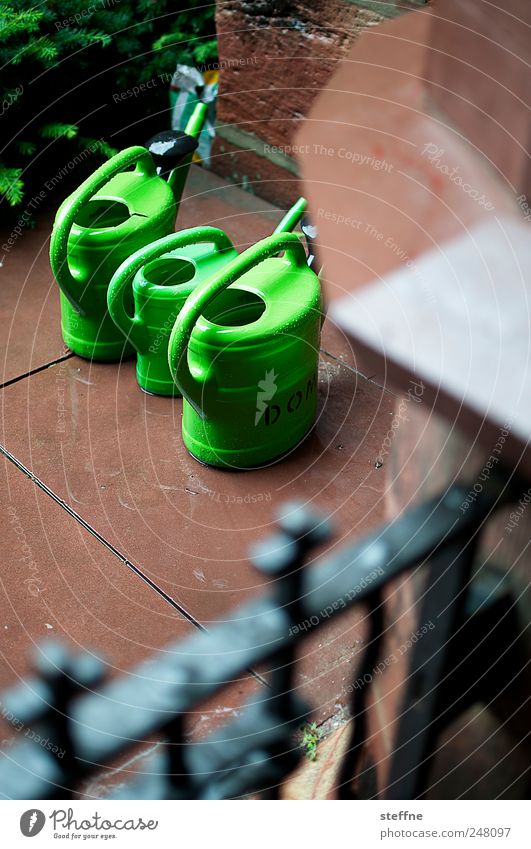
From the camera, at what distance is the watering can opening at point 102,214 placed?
142 centimetres

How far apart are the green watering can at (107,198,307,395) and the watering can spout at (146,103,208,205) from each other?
0.15 m

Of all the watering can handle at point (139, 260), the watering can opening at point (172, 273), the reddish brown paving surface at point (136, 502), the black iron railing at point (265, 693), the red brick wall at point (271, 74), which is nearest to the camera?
the black iron railing at point (265, 693)

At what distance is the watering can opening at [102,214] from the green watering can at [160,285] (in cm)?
14

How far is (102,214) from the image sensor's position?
1.46m

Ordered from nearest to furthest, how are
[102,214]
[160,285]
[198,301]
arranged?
1. [198,301]
2. [160,285]
3. [102,214]

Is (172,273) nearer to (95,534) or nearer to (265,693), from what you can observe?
(95,534)

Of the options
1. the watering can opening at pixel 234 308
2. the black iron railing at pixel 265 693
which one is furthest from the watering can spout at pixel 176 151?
the black iron railing at pixel 265 693

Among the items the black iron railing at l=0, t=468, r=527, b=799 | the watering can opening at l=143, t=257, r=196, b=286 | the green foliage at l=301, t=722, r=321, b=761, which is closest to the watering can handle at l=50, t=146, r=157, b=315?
the watering can opening at l=143, t=257, r=196, b=286

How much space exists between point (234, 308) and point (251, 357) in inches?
5.7

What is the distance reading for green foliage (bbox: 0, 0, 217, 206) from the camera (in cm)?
168

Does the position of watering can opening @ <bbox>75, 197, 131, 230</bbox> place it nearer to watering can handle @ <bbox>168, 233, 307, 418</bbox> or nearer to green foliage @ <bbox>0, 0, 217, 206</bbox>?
green foliage @ <bbox>0, 0, 217, 206</bbox>

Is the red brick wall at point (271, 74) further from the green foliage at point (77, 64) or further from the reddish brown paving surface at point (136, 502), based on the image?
the reddish brown paving surface at point (136, 502)

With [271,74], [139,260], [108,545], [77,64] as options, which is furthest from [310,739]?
[77,64]

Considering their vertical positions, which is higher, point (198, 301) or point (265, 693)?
point (198, 301)
